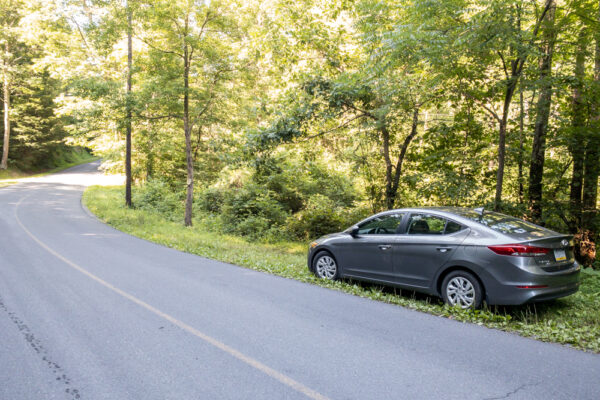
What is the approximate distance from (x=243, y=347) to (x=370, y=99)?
9.31m

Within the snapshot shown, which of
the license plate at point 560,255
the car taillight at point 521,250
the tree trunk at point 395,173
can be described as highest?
the tree trunk at point 395,173

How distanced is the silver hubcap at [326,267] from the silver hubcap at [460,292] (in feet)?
8.11

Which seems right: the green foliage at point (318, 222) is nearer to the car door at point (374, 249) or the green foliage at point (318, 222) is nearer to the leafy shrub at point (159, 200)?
the car door at point (374, 249)

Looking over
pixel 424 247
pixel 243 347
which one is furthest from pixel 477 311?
pixel 243 347

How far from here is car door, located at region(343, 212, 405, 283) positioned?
21.9 ft

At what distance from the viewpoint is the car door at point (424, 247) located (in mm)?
5855

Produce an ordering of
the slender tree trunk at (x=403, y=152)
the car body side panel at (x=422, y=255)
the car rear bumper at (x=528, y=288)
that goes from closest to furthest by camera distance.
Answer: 1. the car rear bumper at (x=528, y=288)
2. the car body side panel at (x=422, y=255)
3. the slender tree trunk at (x=403, y=152)

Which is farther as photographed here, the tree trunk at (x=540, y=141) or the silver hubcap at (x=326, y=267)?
the tree trunk at (x=540, y=141)

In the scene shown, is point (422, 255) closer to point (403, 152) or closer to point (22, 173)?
point (403, 152)

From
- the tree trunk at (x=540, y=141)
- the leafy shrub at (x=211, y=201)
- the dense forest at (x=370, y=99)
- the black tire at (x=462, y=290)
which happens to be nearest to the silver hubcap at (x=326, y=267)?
the black tire at (x=462, y=290)

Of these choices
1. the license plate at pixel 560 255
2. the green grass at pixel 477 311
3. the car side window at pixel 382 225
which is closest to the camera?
the green grass at pixel 477 311

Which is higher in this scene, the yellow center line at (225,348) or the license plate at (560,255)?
the license plate at (560,255)

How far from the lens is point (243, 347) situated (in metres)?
4.33

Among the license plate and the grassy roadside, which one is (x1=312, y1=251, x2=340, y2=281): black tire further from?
the grassy roadside
